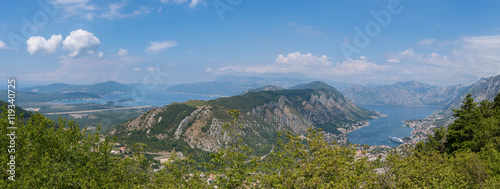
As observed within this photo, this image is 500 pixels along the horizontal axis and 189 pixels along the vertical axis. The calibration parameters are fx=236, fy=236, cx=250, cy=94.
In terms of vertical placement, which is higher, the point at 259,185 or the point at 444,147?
the point at 259,185

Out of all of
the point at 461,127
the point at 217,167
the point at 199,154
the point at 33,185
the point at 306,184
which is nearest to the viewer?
the point at 33,185

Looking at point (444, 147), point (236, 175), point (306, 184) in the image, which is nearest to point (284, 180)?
point (306, 184)

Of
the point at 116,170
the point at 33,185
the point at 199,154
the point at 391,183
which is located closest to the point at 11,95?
the point at 33,185

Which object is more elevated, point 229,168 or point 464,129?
point 229,168

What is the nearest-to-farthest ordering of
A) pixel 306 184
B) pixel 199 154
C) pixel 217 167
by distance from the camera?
1. pixel 306 184
2. pixel 217 167
3. pixel 199 154

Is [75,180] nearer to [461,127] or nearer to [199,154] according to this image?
[461,127]

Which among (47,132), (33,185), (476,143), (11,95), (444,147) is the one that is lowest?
(444,147)

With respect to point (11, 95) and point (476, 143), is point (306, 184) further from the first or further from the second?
point (476, 143)

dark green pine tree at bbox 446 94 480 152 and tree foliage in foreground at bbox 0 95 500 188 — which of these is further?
dark green pine tree at bbox 446 94 480 152

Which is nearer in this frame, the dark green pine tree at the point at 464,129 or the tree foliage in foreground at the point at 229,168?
the tree foliage in foreground at the point at 229,168

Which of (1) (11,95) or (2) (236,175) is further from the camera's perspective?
(1) (11,95)

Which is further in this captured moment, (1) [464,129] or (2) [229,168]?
(1) [464,129]
